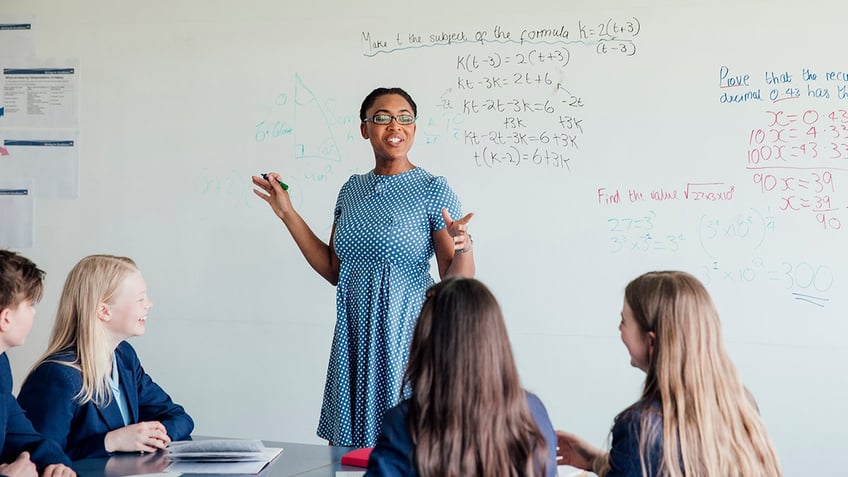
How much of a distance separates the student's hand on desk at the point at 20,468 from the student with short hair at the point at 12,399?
2cm


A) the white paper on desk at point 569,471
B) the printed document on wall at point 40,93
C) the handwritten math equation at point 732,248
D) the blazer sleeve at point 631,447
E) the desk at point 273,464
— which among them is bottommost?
the white paper on desk at point 569,471

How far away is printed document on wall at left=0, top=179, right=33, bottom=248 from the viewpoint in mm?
4484

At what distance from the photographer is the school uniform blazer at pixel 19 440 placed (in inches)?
82.4

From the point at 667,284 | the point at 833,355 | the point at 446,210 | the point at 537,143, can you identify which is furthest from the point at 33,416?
the point at 833,355

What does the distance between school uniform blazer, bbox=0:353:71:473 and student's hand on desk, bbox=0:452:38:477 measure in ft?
0.13

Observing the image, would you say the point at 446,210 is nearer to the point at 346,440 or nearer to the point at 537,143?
the point at 346,440

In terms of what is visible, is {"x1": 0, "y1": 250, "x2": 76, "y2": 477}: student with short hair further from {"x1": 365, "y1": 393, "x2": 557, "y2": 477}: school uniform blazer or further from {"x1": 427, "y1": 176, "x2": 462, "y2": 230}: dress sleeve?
{"x1": 427, "y1": 176, "x2": 462, "y2": 230}: dress sleeve

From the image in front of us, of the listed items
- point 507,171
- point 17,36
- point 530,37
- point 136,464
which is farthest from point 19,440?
point 17,36

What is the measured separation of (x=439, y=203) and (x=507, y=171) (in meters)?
1.07

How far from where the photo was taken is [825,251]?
3547 mm

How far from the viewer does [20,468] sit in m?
2.02

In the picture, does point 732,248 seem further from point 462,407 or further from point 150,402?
point 462,407

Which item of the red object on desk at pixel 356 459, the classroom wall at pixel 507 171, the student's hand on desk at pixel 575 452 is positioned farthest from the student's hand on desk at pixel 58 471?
the classroom wall at pixel 507 171

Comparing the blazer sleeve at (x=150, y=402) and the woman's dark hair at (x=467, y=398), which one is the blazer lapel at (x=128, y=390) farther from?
the woman's dark hair at (x=467, y=398)
